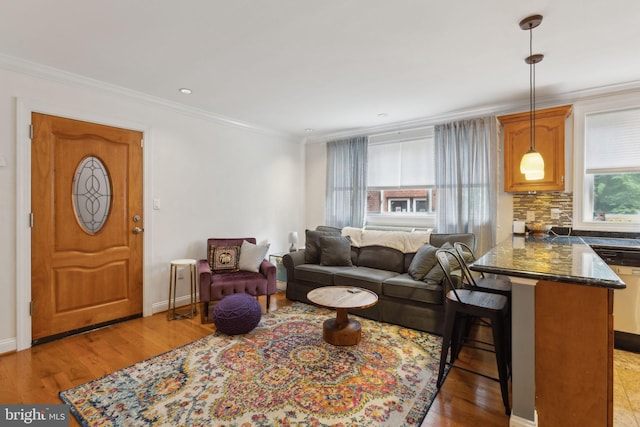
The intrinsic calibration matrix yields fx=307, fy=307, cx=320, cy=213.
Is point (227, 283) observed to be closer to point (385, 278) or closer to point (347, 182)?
point (385, 278)

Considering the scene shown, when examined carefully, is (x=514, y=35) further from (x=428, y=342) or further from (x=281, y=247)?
(x=281, y=247)

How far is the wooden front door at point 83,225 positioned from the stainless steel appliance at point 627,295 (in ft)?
15.4

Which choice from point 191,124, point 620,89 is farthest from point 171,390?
point 620,89

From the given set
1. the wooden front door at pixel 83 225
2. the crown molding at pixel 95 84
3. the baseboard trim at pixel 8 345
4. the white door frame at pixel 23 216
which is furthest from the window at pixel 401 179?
the baseboard trim at pixel 8 345

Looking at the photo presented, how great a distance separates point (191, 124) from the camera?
3.97 meters

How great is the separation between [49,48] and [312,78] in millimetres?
2152

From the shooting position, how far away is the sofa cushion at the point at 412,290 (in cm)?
305

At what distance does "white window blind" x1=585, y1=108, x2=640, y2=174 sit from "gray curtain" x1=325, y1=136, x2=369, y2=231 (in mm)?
2699

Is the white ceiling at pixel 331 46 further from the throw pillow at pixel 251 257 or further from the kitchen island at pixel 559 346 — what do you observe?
the throw pillow at pixel 251 257

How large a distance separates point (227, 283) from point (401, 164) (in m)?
2.98

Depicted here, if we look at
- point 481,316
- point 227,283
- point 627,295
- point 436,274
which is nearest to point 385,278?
point 436,274

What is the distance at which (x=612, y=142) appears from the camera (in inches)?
127

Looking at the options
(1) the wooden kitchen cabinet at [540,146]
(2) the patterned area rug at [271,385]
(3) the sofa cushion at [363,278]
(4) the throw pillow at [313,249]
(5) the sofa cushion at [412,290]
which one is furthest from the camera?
(4) the throw pillow at [313,249]

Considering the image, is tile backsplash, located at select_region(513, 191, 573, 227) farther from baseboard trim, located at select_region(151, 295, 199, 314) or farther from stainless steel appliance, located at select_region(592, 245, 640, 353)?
baseboard trim, located at select_region(151, 295, 199, 314)
